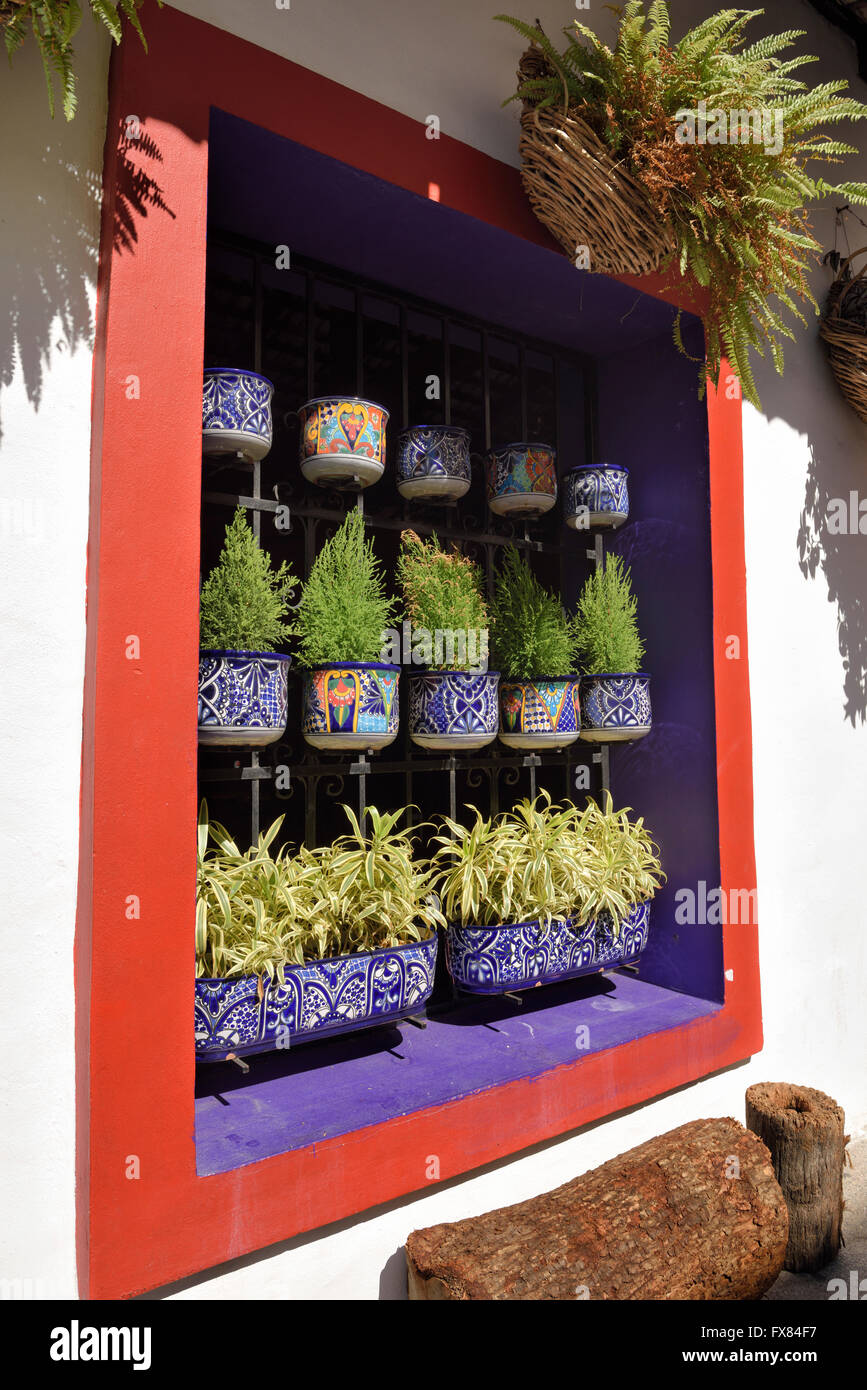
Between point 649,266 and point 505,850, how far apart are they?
157 cm

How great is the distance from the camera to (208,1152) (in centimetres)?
164

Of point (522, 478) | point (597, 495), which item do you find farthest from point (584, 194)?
point (597, 495)

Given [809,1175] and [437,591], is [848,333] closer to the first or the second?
[437,591]

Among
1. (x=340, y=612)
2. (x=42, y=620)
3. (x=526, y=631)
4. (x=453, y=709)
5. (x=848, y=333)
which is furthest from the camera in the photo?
(x=848, y=333)

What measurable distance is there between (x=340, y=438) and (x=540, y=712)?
0.91 meters

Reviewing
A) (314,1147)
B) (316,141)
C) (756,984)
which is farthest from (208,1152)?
(316,141)

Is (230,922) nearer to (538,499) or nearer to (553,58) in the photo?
(538,499)

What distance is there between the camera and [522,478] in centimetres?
248

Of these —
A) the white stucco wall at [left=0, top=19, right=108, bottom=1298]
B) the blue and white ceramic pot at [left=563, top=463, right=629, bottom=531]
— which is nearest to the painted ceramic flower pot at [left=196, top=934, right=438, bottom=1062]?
the white stucco wall at [left=0, top=19, right=108, bottom=1298]

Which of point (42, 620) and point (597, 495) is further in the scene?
point (597, 495)

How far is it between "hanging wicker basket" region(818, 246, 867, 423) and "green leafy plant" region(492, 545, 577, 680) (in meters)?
1.64

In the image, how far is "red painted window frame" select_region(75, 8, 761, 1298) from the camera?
4.87ft

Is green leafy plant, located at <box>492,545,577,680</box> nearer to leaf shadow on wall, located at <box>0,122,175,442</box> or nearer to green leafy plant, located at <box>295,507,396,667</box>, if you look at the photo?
green leafy plant, located at <box>295,507,396,667</box>

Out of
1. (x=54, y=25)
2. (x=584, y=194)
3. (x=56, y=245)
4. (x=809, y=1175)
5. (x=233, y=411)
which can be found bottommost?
(x=809, y=1175)
